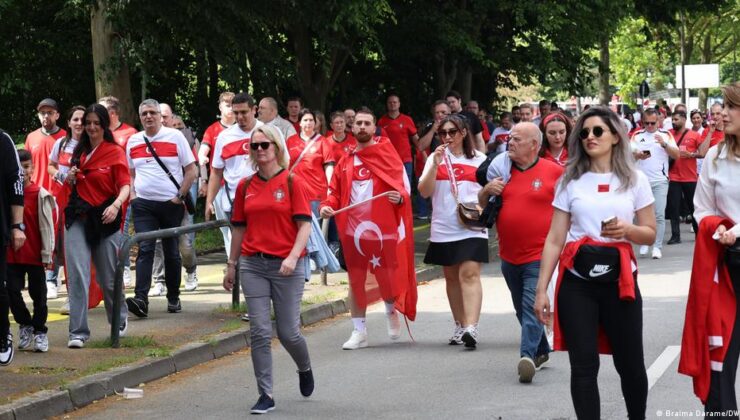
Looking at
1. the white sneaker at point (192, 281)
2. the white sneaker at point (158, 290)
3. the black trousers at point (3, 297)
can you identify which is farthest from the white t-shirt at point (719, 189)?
the white sneaker at point (192, 281)

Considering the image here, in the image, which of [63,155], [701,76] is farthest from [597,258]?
[701,76]

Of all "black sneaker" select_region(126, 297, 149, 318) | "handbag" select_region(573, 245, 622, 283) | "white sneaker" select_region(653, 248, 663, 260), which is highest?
"handbag" select_region(573, 245, 622, 283)

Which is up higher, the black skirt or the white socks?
the black skirt

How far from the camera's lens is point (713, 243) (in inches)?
239

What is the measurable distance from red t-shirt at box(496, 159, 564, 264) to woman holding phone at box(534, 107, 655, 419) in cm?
227

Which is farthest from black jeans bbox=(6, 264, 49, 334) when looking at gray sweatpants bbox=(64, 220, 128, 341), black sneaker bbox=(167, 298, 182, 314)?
black sneaker bbox=(167, 298, 182, 314)

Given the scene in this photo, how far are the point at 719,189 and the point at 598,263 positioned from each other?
64 cm

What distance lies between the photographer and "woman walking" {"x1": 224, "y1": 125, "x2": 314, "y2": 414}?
8.15m

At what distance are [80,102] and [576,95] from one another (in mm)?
13522

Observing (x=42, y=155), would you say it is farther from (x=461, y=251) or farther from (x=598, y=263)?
(x=598, y=263)

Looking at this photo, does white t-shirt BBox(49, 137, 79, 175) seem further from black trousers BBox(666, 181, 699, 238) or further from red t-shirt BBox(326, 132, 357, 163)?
black trousers BBox(666, 181, 699, 238)

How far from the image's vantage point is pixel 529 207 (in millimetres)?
8812

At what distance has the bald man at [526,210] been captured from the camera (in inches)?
344

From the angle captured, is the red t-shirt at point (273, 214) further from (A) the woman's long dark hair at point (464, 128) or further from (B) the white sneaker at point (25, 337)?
(B) the white sneaker at point (25, 337)
